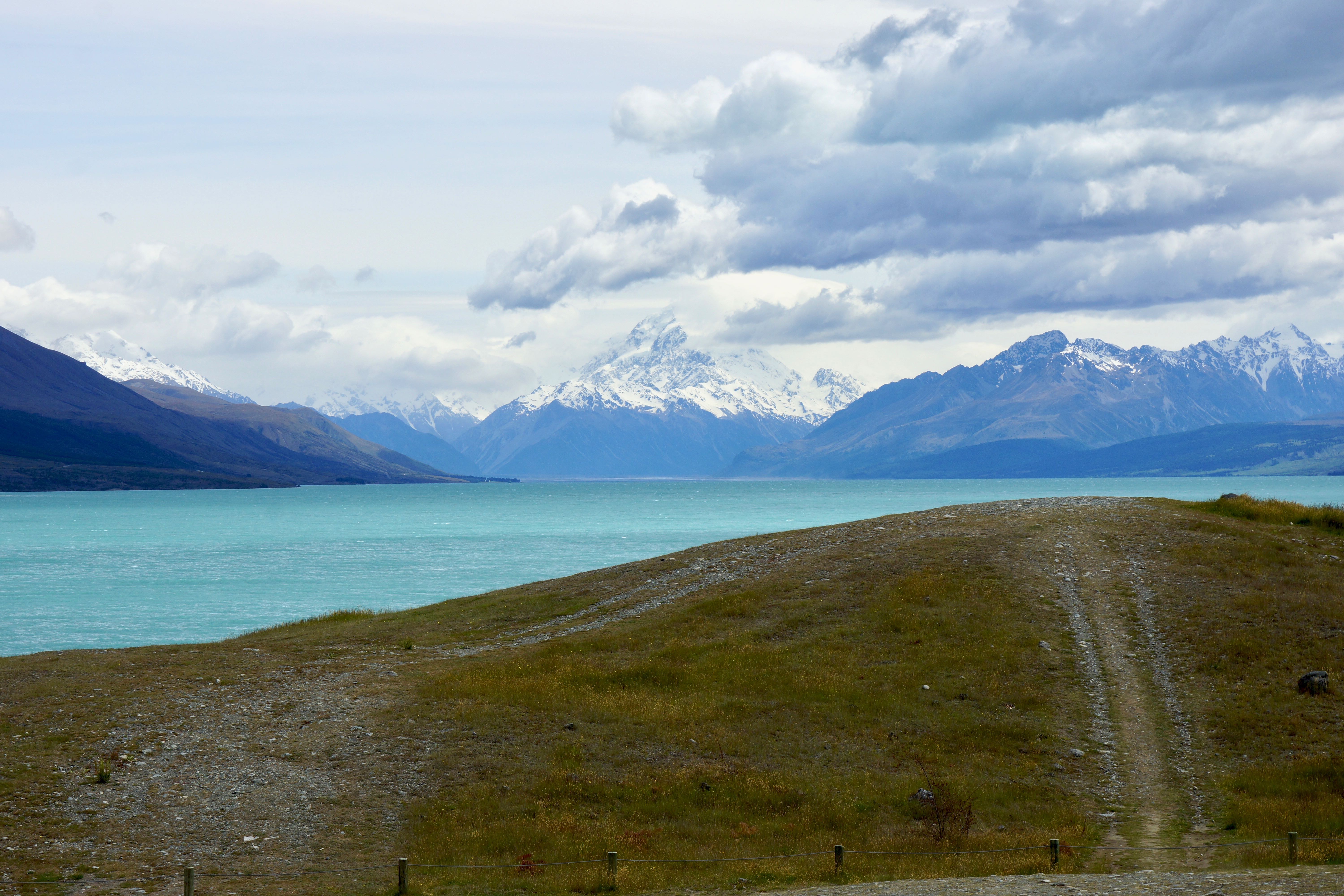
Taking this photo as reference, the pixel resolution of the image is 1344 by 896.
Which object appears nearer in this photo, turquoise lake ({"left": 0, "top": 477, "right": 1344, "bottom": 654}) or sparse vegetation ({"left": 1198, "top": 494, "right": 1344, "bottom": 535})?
sparse vegetation ({"left": 1198, "top": 494, "right": 1344, "bottom": 535})

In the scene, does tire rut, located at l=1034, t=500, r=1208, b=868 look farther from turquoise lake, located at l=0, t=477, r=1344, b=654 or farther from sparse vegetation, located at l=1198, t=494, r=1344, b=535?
turquoise lake, located at l=0, t=477, r=1344, b=654

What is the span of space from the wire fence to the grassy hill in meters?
0.26

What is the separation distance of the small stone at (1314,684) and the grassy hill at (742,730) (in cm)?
87

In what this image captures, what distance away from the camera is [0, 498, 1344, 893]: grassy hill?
28.3 meters

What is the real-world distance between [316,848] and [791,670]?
65.2ft

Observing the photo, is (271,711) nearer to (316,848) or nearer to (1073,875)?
(316,848)

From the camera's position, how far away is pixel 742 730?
3688cm

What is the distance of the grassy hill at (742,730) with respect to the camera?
2827 centimetres

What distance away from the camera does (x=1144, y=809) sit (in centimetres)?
3119

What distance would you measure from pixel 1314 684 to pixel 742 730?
69.2ft

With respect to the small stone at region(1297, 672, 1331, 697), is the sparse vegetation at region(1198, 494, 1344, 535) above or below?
above

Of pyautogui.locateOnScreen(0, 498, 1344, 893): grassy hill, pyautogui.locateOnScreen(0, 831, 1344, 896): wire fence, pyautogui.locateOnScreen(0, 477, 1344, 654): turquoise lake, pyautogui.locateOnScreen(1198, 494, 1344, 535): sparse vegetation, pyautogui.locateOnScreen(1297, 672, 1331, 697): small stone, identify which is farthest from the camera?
pyautogui.locateOnScreen(0, 477, 1344, 654): turquoise lake

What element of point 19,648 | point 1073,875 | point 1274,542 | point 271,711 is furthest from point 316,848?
point 19,648

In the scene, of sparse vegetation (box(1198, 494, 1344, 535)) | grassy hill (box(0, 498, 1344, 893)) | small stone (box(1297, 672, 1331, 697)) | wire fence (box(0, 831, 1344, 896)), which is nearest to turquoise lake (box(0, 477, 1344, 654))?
grassy hill (box(0, 498, 1344, 893))
